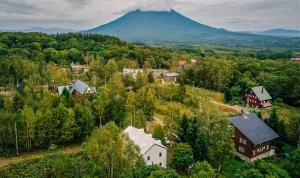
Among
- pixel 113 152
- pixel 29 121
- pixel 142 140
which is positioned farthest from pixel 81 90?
pixel 113 152

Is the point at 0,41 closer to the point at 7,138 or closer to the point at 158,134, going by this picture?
the point at 7,138

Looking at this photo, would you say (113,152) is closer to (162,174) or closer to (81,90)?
(162,174)

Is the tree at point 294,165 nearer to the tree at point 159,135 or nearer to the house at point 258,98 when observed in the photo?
the tree at point 159,135

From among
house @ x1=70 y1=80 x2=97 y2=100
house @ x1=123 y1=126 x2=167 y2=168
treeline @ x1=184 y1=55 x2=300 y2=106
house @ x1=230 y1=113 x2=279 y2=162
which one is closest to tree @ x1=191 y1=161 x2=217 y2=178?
house @ x1=123 y1=126 x2=167 y2=168

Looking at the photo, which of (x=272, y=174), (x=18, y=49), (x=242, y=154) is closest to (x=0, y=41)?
(x=18, y=49)

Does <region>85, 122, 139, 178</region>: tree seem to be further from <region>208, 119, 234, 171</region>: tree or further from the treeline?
the treeline

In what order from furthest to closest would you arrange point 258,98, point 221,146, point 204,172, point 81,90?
point 258,98
point 81,90
point 221,146
point 204,172

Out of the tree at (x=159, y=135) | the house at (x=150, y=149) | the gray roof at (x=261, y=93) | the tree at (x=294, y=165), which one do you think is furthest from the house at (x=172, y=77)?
the tree at (x=294, y=165)
